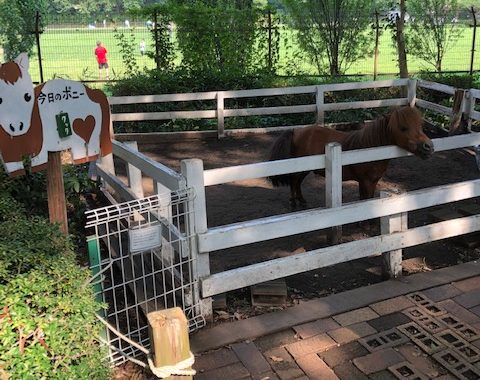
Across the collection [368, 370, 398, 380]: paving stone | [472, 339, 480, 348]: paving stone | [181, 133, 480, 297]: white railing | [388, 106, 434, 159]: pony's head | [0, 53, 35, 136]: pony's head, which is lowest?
[368, 370, 398, 380]: paving stone

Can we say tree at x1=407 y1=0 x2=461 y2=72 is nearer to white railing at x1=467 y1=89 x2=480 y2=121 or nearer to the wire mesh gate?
white railing at x1=467 y1=89 x2=480 y2=121

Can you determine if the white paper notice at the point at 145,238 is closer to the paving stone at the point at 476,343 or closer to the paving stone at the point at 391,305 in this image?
the paving stone at the point at 391,305

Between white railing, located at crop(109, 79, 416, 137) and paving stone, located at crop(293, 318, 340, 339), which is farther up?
white railing, located at crop(109, 79, 416, 137)

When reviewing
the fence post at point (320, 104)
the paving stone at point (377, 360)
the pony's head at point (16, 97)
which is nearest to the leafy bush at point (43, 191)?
the pony's head at point (16, 97)

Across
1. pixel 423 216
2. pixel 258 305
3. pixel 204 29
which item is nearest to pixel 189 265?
pixel 258 305

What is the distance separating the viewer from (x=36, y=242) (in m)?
2.95

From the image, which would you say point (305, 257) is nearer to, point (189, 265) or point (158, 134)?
point (189, 265)

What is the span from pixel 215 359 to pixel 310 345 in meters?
0.65

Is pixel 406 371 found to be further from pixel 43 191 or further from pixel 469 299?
pixel 43 191

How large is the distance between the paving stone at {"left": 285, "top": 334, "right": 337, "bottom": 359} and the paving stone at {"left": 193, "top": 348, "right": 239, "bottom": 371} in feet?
1.28

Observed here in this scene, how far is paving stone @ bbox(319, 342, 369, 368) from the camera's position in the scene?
3566 mm

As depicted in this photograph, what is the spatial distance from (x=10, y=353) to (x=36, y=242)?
0.77 metres

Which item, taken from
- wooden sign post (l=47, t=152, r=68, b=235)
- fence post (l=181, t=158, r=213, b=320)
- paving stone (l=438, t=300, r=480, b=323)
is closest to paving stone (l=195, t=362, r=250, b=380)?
fence post (l=181, t=158, r=213, b=320)

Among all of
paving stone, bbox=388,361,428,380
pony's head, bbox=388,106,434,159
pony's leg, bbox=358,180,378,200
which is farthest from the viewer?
pony's leg, bbox=358,180,378,200
